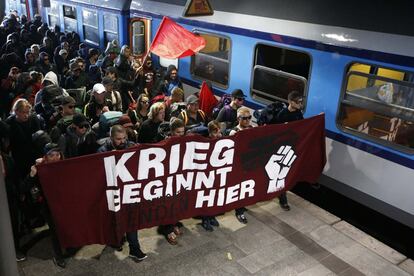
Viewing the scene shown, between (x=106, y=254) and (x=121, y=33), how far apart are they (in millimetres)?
6970

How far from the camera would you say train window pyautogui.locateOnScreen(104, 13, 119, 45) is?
431 inches

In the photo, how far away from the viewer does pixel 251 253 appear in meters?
5.25

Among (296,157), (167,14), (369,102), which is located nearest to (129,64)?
(167,14)

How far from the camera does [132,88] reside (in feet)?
28.0

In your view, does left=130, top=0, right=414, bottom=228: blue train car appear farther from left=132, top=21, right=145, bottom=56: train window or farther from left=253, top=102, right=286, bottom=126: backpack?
left=132, top=21, right=145, bottom=56: train window

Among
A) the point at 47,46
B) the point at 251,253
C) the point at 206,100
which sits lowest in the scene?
the point at 251,253

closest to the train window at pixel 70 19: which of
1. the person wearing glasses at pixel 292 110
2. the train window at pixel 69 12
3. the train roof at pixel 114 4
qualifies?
the train window at pixel 69 12

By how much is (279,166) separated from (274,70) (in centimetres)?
184

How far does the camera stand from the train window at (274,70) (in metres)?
6.88

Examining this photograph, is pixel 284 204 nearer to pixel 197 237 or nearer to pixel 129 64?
pixel 197 237

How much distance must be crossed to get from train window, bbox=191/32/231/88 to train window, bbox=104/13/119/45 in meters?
3.27

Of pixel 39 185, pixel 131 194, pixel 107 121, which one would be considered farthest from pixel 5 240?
pixel 107 121

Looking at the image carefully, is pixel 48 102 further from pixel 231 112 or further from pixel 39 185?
pixel 231 112

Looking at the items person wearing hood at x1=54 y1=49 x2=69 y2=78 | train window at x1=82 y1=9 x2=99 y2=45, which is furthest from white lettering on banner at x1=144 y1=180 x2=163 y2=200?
train window at x1=82 y1=9 x2=99 y2=45
